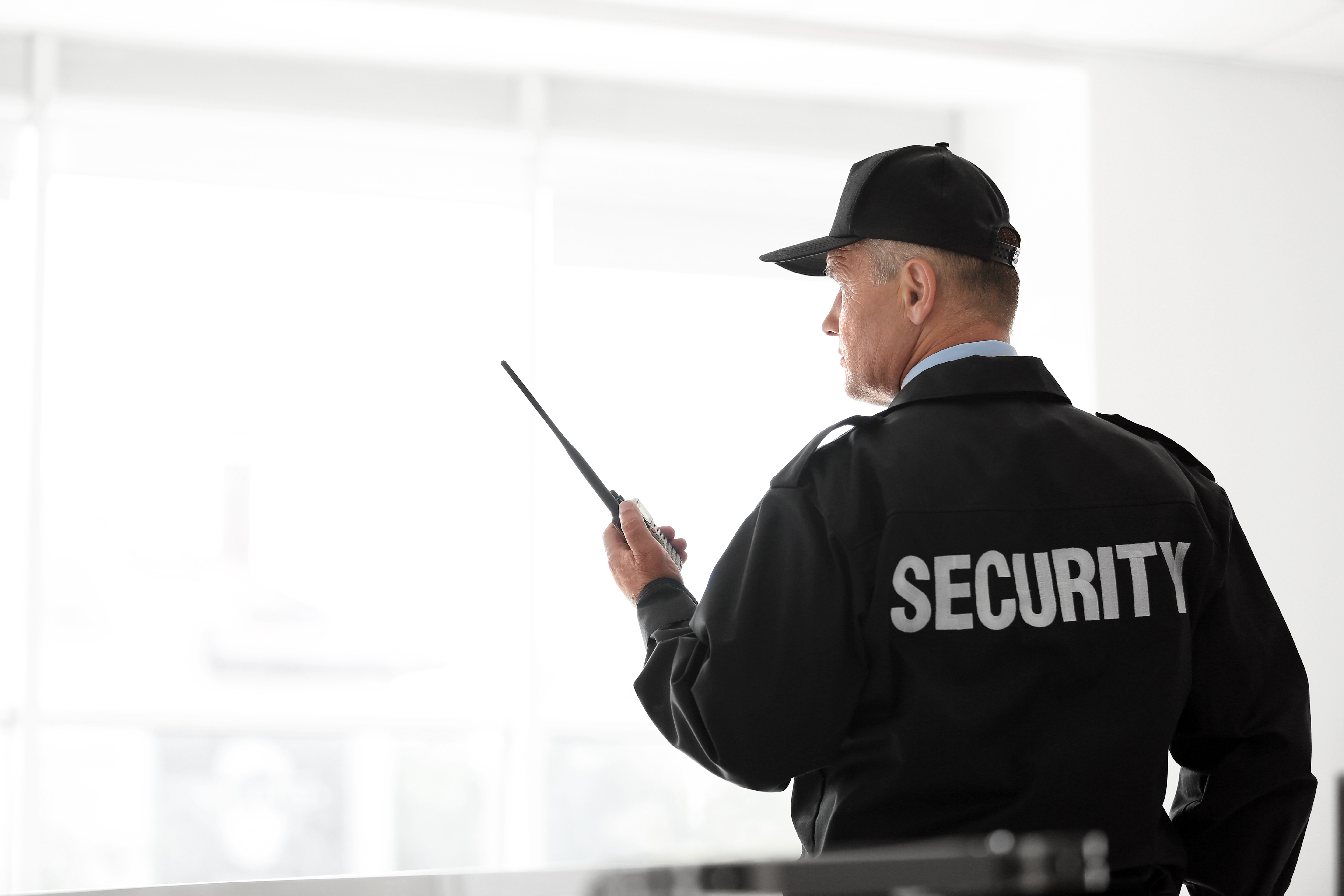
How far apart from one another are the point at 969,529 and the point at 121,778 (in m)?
3.00

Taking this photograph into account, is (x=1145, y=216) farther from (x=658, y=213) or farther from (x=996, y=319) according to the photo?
(x=996, y=319)

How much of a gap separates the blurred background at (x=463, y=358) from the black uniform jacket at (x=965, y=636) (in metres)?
2.47

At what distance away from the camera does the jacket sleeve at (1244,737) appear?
4.08 ft

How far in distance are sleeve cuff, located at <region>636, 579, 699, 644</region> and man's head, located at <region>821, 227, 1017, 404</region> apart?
0.29 meters

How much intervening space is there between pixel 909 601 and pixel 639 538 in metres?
0.34

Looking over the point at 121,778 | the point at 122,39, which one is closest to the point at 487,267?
the point at 122,39

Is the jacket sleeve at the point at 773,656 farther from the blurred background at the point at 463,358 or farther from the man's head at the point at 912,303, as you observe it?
the blurred background at the point at 463,358

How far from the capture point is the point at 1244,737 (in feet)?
4.13

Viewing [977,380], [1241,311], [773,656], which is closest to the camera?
[773,656]

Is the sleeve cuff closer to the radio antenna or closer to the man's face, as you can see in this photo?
the radio antenna

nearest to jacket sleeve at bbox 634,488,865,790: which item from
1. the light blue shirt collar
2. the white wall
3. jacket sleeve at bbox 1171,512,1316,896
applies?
the light blue shirt collar

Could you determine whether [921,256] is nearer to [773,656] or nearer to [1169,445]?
[1169,445]

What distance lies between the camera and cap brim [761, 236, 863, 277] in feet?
4.31

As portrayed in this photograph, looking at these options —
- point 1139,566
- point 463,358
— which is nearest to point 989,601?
point 1139,566
